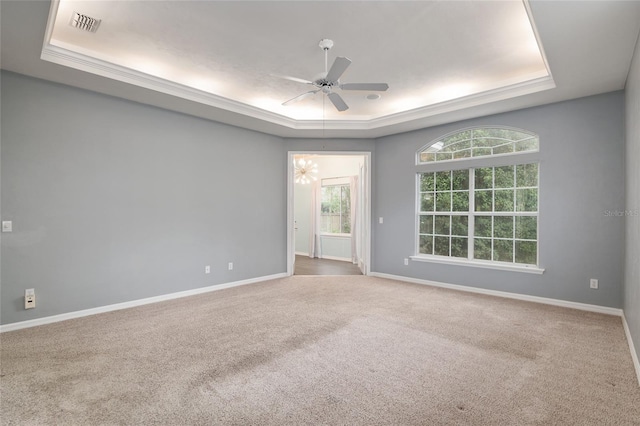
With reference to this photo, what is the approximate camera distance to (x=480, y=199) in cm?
512

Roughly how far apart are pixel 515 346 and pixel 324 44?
3409 millimetres

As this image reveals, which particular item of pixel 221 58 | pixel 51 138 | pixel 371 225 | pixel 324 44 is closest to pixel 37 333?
pixel 51 138

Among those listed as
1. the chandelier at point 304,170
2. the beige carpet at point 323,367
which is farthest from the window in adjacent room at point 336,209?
the beige carpet at point 323,367

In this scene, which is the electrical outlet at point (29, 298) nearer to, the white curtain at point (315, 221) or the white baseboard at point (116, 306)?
the white baseboard at point (116, 306)

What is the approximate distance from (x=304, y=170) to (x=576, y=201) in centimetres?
595

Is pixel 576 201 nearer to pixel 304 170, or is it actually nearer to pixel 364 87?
pixel 364 87

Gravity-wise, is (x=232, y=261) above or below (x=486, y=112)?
below

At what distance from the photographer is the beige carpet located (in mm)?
2000

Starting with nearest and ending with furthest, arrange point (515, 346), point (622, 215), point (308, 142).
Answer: point (515, 346), point (622, 215), point (308, 142)

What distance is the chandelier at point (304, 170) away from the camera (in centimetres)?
863

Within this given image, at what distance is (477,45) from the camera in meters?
3.35

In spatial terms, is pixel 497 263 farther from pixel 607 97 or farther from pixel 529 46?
pixel 529 46

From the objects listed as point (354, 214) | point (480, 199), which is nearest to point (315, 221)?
point (354, 214)

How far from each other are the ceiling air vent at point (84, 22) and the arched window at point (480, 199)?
478cm
